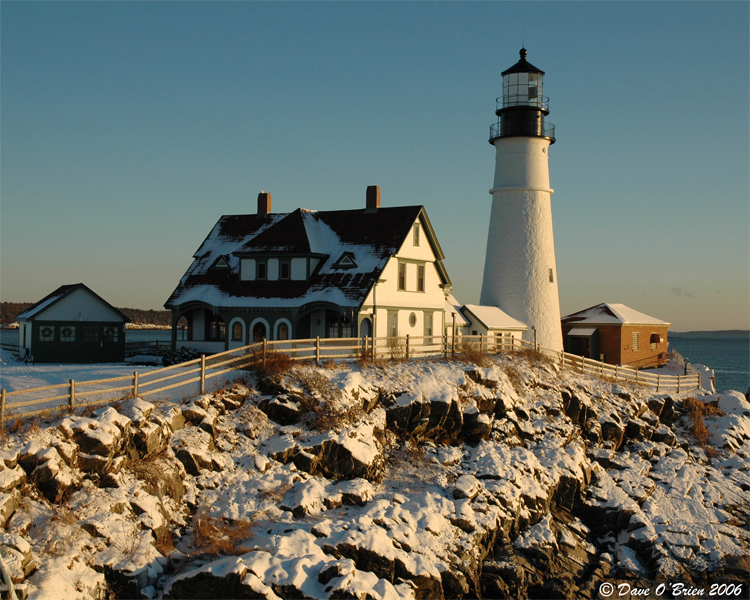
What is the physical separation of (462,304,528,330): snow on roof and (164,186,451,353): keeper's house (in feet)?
7.18

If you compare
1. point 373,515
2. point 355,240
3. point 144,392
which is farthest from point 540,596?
point 355,240

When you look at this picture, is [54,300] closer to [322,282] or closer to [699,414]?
[322,282]

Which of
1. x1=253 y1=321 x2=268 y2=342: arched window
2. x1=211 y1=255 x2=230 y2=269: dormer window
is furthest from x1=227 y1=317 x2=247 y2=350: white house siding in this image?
x1=211 y1=255 x2=230 y2=269: dormer window

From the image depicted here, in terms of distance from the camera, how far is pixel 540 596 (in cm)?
1680

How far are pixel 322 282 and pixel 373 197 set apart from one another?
5.60 metres

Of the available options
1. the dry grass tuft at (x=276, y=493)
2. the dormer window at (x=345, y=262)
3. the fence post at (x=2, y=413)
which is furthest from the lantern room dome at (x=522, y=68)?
the fence post at (x=2, y=413)

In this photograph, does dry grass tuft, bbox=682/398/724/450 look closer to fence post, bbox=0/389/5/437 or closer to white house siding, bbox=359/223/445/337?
white house siding, bbox=359/223/445/337

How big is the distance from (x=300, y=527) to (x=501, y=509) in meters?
6.05

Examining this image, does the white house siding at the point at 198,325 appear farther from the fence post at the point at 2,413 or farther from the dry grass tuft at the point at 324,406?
the fence post at the point at 2,413

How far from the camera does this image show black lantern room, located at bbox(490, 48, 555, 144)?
1453 inches

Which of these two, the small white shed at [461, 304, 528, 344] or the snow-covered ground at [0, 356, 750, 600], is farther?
the small white shed at [461, 304, 528, 344]

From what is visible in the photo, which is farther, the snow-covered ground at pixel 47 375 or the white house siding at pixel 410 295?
the white house siding at pixel 410 295

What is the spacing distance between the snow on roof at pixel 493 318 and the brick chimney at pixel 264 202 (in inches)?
456

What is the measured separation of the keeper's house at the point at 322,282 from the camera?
3105 cm
